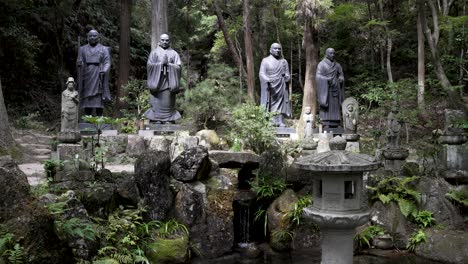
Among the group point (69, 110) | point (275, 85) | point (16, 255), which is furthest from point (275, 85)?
point (16, 255)

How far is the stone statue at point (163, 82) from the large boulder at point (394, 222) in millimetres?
6771

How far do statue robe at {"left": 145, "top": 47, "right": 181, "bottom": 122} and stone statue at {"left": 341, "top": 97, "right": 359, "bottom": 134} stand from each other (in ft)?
17.0

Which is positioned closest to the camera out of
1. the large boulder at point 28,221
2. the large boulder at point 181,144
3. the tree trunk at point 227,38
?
the large boulder at point 28,221

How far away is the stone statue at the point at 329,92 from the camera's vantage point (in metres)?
15.1

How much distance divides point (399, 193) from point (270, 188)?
2734 mm

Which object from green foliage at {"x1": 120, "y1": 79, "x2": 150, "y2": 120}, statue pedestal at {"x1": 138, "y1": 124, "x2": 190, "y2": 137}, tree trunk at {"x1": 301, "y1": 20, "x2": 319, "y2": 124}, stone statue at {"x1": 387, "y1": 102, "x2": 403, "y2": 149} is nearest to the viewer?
stone statue at {"x1": 387, "y1": 102, "x2": 403, "y2": 149}

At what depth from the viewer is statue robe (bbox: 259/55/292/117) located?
14.8m

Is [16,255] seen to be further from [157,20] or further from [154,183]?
[157,20]

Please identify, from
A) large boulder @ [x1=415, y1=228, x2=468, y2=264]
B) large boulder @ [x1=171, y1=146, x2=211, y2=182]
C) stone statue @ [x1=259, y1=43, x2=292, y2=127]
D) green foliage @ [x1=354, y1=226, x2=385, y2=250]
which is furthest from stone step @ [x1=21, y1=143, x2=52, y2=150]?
large boulder @ [x1=415, y1=228, x2=468, y2=264]

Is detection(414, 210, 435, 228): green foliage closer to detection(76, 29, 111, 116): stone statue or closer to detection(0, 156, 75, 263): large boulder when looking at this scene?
detection(0, 156, 75, 263): large boulder

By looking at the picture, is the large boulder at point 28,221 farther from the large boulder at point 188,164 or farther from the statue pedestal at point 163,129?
the statue pedestal at point 163,129

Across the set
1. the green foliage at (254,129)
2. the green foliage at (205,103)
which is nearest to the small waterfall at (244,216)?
the green foliage at (254,129)

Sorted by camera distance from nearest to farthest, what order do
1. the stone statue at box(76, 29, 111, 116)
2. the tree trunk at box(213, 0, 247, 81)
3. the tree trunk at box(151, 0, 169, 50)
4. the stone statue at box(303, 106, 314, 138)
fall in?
the stone statue at box(76, 29, 111, 116)
the stone statue at box(303, 106, 314, 138)
the tree trunk at box(151, 0, 169, 50)
the tree trunk at box(213, 0, 247, 81)

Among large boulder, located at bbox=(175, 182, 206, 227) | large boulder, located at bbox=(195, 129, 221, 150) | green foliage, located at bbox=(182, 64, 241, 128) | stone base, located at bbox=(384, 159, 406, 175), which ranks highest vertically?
green foliage, located at bbox=(182, 64, 241, 128)
